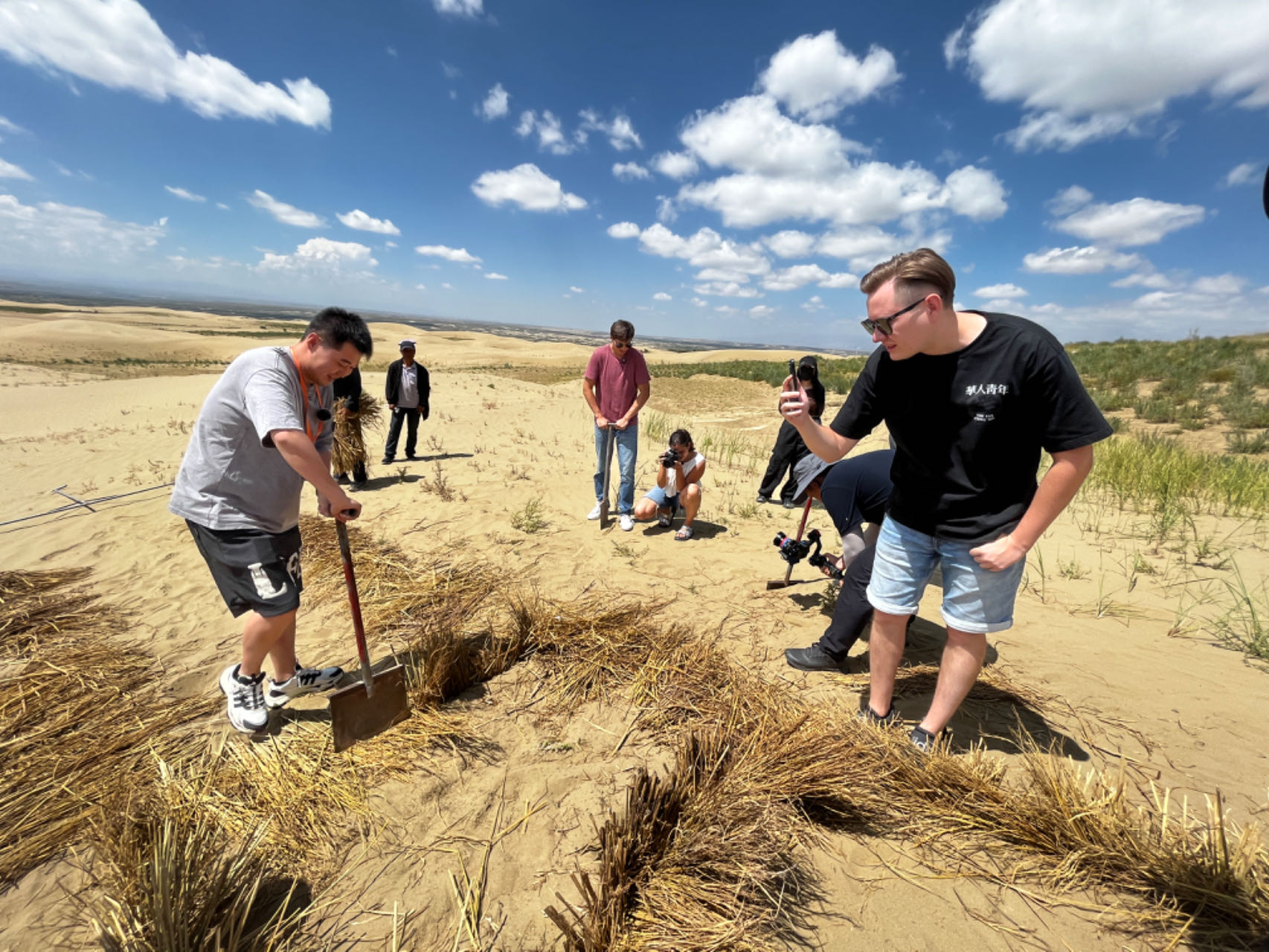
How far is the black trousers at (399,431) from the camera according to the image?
7172mm

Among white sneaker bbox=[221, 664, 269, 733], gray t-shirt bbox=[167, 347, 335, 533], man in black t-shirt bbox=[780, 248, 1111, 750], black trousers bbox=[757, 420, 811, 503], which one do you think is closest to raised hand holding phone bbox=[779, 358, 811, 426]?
man in black t-shirt bbox=[780, 248, 1111, 750]

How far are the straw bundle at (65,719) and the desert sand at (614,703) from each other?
0.13m

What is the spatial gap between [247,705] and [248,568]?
0.73 metres

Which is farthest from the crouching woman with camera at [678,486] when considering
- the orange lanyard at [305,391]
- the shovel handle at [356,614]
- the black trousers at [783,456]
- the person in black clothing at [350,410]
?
the person in black clothing at [350,410]

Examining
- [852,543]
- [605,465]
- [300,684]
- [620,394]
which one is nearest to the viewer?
[300,684]

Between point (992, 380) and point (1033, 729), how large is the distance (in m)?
1.78

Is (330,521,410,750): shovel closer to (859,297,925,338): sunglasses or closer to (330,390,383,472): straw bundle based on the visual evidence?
(859,297,925,338): sunglasses

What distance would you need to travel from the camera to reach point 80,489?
5.99 metres

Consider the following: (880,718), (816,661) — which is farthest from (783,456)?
(880,718)

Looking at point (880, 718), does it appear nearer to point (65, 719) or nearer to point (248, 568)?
point (248, 568)

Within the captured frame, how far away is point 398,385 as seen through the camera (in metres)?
6.95

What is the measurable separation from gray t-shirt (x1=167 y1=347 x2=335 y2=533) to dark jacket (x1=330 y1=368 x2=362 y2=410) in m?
4.16

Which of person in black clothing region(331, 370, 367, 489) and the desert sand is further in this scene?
person in black clothing region(331, 370, 367, 489)

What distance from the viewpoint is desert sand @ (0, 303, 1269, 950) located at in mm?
1661
